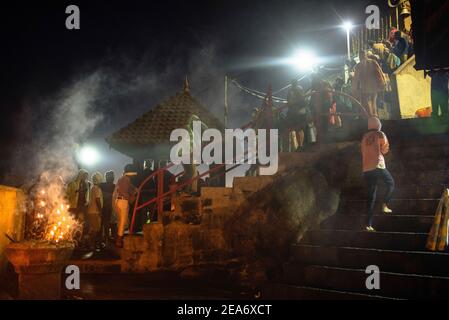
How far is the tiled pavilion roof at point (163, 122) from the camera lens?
550 inches

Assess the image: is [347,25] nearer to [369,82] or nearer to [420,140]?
[369,82]

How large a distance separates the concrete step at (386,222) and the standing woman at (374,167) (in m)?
0.19

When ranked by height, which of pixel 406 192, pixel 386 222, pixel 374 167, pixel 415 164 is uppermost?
pixel 415 164

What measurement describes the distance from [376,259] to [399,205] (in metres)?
1.55

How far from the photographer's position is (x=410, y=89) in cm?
1324

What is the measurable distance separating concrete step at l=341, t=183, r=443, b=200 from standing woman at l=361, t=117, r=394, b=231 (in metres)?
0.51

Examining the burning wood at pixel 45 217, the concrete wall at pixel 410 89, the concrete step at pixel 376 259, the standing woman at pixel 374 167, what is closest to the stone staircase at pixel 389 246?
the concrete step at pixel 376 259

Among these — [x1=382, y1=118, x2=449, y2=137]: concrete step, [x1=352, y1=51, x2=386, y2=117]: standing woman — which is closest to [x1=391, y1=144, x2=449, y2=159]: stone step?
[x1=382, y1=118, x2=449, y2=137]: concrete step

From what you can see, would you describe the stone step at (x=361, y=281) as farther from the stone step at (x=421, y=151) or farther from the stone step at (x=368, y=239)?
the stone step at (x=421, y=151)

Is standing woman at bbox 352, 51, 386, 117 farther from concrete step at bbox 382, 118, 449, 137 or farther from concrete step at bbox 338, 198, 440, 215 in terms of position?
concrete step at bbox 338, 198, 440, 215

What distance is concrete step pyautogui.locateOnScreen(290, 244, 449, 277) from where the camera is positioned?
17.2 ft

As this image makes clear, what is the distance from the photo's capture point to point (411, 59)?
1313 centimetres

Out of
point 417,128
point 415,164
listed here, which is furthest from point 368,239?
point 417,128
